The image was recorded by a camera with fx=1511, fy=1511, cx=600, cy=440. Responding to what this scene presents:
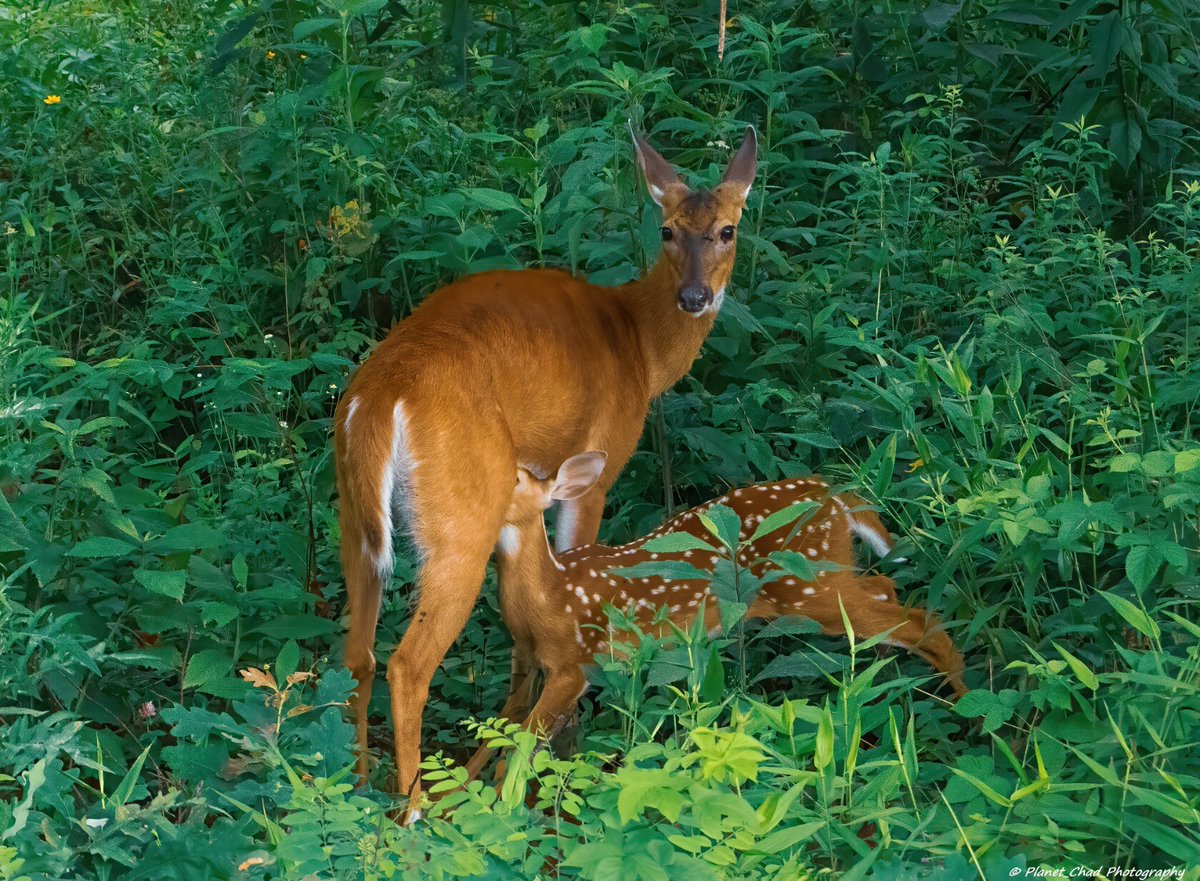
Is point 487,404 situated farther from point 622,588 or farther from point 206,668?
point 206,668

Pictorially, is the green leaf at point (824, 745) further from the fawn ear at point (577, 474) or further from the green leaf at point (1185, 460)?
the fawn ear at point (577, 474)

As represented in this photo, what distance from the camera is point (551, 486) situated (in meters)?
4.22

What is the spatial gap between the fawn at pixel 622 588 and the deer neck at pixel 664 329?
2.29 feet

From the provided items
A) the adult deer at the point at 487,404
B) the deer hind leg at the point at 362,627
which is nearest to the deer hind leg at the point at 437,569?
the adult deer at the point at 487,404

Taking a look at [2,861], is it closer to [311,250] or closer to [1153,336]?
[311,250]

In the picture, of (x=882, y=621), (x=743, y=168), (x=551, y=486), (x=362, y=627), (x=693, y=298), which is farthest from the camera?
(x=743, y=168)

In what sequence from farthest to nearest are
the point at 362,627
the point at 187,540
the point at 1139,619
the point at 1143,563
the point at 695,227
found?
the point at 695,227, the point at 362,627, the point at 187,540, the point at 1143,563, the point at 1139,619

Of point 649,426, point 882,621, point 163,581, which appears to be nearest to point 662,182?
point 649,426

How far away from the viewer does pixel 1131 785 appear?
2.64m

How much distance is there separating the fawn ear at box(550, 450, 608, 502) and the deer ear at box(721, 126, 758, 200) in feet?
4.00

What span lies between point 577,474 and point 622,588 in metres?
0.36

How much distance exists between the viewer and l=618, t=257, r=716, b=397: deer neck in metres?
4.88

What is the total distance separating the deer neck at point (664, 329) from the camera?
16.0 feet

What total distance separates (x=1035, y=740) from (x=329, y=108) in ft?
12.8
